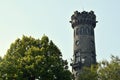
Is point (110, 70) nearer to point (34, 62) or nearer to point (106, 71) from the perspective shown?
point (106, 71)

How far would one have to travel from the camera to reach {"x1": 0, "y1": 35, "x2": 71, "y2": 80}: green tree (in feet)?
149

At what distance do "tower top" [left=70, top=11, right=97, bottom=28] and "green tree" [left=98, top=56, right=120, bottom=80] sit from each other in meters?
27.0

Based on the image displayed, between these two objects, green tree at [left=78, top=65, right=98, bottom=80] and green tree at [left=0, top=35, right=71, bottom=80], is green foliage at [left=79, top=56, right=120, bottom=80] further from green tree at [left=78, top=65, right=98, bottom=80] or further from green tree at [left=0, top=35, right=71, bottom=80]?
green tree at [left=0, top=35, right=71, bottom=80]

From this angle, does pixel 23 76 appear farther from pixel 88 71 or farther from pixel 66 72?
pixel 88 71

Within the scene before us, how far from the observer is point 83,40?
79500 mm

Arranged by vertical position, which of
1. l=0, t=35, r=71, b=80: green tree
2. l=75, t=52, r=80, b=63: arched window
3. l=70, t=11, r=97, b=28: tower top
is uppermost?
l=70, t=11, r=97, b=28: tower top

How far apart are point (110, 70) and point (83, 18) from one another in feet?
97.1

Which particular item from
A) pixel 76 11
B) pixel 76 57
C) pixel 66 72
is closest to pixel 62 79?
pixel 66 72

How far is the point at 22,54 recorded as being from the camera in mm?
49406

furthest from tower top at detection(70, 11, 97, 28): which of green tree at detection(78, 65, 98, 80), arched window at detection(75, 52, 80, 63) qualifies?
green tree at detection(78, 65, 98, 80)

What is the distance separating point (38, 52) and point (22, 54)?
2.61 metres

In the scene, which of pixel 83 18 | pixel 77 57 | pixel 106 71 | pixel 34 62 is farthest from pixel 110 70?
pixel 83 18

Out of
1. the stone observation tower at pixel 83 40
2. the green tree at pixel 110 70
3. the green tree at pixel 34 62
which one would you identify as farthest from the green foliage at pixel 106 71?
the stone observation tower at pixel 83 40

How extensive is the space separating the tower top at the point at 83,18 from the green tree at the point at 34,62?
102 ft
